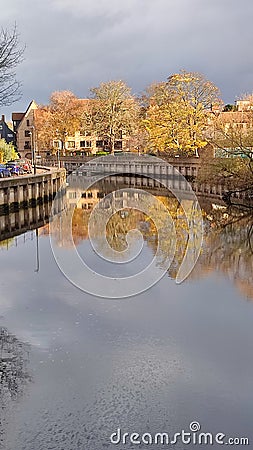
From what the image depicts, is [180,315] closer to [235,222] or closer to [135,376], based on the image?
[135,376]

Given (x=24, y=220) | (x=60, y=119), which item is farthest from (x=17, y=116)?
(x=24, y=220)

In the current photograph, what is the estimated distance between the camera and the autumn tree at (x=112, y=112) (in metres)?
66.6

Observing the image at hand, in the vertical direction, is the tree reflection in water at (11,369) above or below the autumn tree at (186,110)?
below

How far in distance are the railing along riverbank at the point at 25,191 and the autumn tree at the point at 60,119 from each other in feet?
106

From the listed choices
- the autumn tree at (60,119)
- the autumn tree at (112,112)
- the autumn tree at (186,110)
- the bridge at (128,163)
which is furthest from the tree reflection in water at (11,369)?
the autumn tree at (60,119)

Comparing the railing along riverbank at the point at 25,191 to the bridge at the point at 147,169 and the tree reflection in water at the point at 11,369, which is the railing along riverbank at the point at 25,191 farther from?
the tree reflection in water at the point at 11,369

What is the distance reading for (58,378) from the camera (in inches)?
361

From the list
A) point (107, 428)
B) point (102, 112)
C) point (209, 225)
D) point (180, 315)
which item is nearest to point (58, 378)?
point (107, 428)

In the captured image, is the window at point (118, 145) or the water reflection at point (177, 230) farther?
the window at point (118, 145)

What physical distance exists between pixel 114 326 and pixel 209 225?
51.8 feet

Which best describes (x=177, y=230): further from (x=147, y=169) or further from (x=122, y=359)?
(x=147, y=169)

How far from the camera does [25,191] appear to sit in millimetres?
34688

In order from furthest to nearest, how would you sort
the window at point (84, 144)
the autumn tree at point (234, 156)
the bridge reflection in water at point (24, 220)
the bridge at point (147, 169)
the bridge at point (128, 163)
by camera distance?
the window at point (84, 144) < the bridge at point (128, 163) < the bridge at point (147, 169) < the autumn tree at point (234, 156) < the bridge reflection in water at point (24, 220)

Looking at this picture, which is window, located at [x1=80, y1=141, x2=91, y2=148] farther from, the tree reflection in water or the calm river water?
the tree reflection in water
